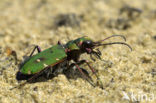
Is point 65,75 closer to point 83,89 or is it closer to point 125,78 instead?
point 83,89

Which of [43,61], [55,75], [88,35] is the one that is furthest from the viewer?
[88,35]

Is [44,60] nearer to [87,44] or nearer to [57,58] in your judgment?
[57,58]

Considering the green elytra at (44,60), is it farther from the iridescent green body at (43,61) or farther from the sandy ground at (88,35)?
the sandy ground at (88,35)

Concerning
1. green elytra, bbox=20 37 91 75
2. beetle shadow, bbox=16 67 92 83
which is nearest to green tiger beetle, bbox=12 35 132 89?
green elytra, bbox=20 37 91 75

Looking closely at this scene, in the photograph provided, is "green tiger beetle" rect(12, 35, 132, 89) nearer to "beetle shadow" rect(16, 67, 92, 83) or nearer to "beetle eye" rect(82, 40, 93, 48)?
"beetle eye" rect(82, 40, 93, 48)

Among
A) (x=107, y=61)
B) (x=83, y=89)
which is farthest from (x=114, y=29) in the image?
(x=83, y=89)

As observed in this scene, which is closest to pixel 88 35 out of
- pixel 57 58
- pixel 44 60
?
pixel 57 58
